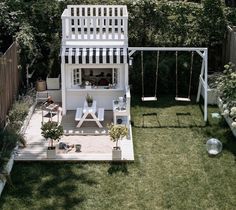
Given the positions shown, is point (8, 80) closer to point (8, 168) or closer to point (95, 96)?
point (95, 96)

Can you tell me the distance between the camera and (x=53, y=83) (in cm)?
2095

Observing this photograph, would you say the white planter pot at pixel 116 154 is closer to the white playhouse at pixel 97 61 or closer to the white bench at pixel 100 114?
the white playhouse at pixel 97 61

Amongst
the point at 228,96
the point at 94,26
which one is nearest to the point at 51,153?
the point at 94,26

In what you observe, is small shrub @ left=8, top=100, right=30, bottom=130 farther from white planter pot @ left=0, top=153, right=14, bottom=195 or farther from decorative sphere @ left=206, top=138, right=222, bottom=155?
decorative sphere @ left=206, top=138, right=222, bottom=155

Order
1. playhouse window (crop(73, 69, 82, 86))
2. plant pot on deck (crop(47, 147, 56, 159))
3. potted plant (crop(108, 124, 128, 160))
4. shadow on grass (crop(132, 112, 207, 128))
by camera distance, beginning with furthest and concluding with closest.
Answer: playhouse window (crop(73, 69, 82, 86)), shadow on grass (crop(132, 112, 207, 128)), plant pot on deck (crop(47, 147, 56, 159)), potted plant (crop(108, 124, 128, 160))

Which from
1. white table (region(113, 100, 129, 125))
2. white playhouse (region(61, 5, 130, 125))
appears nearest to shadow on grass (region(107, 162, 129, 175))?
white table (region(113, 100, 129, 125))

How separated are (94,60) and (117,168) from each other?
4941 millimetres

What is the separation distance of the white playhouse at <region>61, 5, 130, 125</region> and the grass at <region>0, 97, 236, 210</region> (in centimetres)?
235

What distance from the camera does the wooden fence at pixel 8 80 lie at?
17.3 meters

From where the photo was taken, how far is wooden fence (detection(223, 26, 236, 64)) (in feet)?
70.2

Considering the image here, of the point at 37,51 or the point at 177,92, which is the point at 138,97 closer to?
the point at 177,92

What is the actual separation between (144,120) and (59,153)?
160 inches

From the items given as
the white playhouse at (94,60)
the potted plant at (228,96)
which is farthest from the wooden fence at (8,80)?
the potted plant at (228,96)

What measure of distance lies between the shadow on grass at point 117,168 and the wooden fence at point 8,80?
3.51m
